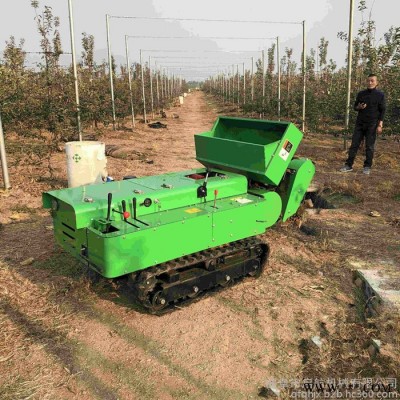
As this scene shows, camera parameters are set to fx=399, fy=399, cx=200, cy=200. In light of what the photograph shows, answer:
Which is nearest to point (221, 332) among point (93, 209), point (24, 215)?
point (93, 209)

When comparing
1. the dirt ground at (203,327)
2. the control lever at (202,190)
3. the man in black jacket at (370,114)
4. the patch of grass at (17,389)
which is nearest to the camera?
the patch of grass at (17,389)

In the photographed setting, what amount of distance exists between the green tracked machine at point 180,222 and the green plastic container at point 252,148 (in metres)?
0.01

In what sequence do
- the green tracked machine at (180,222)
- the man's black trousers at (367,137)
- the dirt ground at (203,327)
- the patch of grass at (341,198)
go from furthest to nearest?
the man's black trousers at (367,137), the patch of grass at (341,198), the green tracked machine at (180,222), the dirt ground at (203,327)

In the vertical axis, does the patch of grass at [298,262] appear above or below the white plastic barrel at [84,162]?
below

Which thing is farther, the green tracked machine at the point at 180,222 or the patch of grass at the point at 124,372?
A: the green tracked machine at the point at 180,222

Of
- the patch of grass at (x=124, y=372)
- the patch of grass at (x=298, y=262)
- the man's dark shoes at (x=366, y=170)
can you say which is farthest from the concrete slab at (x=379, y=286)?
the man's dark shoes at (x=366, y=170)

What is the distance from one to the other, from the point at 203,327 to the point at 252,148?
241 cm

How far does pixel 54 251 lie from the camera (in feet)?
19.7

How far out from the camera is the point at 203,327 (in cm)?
422

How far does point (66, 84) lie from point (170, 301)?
1156 centimetres

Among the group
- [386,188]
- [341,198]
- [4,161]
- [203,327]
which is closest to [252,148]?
[203,327]

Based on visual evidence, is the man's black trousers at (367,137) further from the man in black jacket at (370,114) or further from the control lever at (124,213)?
the control lever at (124,213)

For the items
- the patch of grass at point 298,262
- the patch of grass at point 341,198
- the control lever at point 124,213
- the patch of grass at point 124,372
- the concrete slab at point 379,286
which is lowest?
the patch of grass at point 124,372

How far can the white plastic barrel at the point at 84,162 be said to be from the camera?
7.88 m
